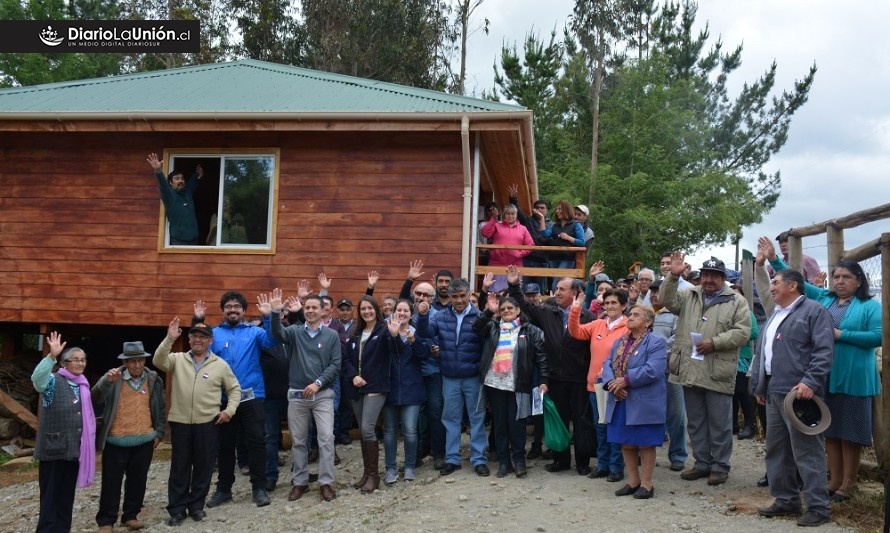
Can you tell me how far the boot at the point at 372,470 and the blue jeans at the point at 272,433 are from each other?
1055 mm

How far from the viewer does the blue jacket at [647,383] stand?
670 cm

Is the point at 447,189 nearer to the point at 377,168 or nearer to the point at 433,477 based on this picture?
the point at 377,168

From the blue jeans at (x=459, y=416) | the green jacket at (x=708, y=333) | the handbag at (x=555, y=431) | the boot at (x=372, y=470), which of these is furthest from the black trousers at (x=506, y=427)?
the green jacket at (x=708, y=333)

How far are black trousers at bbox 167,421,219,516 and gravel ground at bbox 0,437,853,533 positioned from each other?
20 centimetres

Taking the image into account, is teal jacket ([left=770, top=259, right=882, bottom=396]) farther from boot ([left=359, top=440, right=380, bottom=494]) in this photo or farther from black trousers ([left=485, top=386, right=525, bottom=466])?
boot ([left=359, top=440, right=380, bottom=494])

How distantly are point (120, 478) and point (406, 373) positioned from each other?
2.77 metres

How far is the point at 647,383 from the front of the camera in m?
6.76

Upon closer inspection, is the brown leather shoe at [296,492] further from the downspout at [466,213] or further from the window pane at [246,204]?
the window pane at [246,204]

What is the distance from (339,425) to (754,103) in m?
27.0

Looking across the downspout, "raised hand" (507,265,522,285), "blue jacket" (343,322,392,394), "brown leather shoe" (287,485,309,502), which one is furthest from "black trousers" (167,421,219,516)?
the downspout

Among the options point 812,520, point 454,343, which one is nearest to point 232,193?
point 454,343

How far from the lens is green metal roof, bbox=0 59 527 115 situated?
34.7 feet

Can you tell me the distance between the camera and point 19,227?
1129 cm

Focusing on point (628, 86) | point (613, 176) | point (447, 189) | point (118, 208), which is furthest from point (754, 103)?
point (118, 208)
